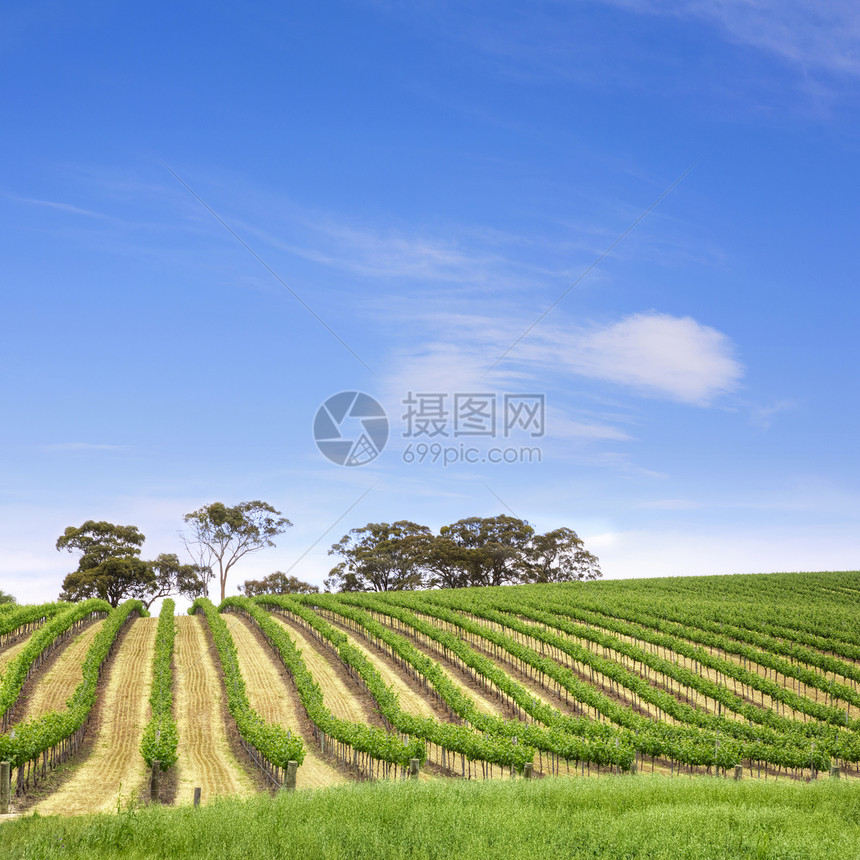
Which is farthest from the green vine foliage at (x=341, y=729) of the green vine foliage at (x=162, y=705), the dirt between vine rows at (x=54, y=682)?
the dirt between vine rows at (x=54, y=682)

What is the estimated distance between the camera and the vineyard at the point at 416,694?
25141 mm

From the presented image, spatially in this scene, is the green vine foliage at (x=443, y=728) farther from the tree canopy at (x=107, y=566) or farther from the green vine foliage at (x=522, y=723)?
the tree canopy at (x=107, y=566)

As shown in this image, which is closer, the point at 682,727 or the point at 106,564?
the point at 682,727

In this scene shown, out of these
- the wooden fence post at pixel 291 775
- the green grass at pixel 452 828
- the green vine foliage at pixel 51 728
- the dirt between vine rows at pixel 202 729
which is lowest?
the dirt between vine rows at pixel 202 729

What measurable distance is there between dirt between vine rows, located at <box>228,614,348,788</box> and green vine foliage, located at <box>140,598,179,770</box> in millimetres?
3921

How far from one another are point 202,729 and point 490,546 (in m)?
65.7

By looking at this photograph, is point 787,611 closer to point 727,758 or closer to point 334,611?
point 727,758

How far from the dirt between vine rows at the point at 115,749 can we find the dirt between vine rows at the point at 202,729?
147 cm

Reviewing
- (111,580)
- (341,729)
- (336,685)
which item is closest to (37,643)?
(336,685)

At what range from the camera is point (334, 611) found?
177 ft

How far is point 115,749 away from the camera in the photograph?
27219 millimetres

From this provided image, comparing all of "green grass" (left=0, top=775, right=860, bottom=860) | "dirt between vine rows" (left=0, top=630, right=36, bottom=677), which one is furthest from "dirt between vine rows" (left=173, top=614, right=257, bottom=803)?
"dirt between vine rows" (left=0, top=630, right=36, bottom=677)

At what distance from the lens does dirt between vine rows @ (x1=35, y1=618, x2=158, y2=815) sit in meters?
21.7

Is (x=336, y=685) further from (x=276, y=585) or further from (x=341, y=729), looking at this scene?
(x=276, y=585)
